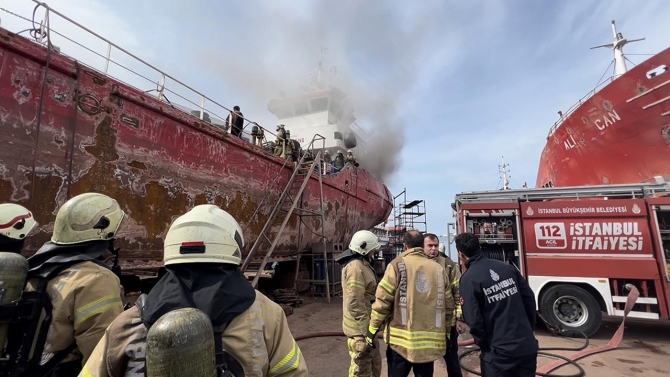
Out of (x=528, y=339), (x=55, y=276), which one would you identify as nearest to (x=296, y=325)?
(x=528, y=339)

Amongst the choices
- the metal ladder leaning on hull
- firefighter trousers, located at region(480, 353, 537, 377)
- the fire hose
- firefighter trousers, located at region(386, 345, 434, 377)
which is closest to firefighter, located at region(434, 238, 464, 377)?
firefighter trousers, located at region(386, 345, 434, 377)

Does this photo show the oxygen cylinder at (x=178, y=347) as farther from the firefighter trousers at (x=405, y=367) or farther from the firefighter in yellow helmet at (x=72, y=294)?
the firefighter trousers at (x=405, y=367)

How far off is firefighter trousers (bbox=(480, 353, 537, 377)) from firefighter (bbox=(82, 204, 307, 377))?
83.1 inches

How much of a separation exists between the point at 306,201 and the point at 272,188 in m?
1.39

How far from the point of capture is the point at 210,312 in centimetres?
104

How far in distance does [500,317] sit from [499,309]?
6cm

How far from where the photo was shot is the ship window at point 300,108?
19.0 meters

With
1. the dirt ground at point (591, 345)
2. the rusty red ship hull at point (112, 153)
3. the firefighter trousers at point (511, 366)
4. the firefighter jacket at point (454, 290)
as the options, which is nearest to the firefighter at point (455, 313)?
the firefighter jacket at point (454, 290)

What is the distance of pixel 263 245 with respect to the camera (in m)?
7.95

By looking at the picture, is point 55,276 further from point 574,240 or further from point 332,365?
point 574,240

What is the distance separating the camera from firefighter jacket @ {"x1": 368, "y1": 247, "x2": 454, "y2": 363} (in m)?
2.83

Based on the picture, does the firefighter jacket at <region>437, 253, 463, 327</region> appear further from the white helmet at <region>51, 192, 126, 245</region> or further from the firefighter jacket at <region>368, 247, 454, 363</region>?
the white helmet at <region>51, 192, 126, 245</region>

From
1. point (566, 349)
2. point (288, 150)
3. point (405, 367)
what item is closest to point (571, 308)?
point (566, 349)

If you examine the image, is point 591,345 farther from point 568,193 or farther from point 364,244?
point 364,244
